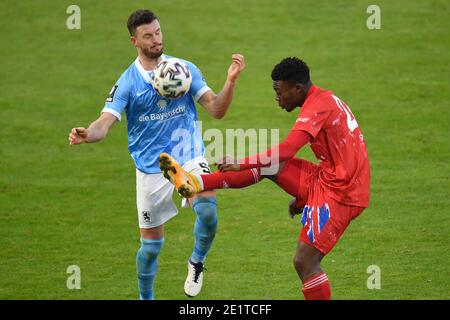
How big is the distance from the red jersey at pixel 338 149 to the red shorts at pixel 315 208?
0.10 metres

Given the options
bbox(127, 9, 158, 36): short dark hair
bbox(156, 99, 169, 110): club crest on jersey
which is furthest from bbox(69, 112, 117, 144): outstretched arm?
bbox(127, 9, 158, 36): short dark hair

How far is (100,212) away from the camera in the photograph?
1524 cm

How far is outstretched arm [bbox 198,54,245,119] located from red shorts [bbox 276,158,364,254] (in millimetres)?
985

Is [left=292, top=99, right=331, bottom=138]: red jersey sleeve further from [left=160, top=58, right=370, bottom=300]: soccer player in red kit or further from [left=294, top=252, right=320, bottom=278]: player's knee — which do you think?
[left=294, top=252, right=320, bottom=278]: player's knee

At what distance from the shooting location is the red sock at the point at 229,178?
10.4 meters

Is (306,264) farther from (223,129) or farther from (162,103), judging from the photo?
(223,129)

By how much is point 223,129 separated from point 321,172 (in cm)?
806

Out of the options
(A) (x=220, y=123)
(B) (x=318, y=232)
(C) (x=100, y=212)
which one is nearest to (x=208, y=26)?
(A) (x=220, y=123)

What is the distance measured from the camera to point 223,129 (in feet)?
60.2

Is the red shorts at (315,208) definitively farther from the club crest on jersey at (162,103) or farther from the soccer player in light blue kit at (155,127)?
the club crest on jersey at (162,103)

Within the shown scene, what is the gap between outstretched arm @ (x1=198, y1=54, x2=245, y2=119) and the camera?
10562 millimetres

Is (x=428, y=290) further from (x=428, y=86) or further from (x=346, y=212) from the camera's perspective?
(x=428, y=86)

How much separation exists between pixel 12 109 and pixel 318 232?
36.5 ft

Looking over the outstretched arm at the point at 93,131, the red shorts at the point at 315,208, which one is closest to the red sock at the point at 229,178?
the red shorts at the point at 315,208
